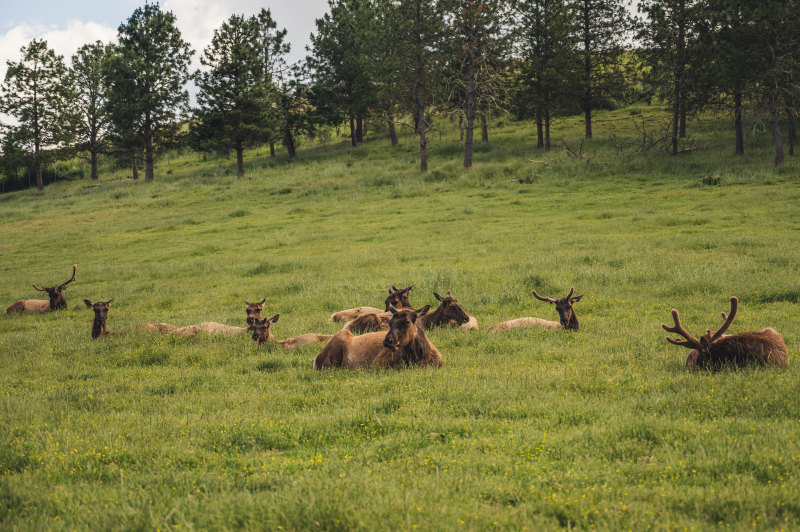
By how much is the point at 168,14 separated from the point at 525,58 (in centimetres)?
4269

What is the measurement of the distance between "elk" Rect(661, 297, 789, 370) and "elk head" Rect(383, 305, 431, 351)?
382 centimetres

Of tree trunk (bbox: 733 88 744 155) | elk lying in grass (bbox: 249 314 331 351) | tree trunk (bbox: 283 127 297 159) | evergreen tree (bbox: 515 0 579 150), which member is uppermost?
evergreen tree (bbox: 515 0 579 150)

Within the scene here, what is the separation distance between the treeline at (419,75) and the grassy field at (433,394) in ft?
49.3

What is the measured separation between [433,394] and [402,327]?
187cm

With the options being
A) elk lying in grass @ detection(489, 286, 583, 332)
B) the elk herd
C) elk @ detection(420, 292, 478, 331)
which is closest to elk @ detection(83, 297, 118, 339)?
the elk herd

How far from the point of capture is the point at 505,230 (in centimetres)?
2520

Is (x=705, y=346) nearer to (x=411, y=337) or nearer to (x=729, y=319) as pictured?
(x=729, y=319)

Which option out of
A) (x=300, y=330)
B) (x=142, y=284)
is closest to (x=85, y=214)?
(x=142, y=284)

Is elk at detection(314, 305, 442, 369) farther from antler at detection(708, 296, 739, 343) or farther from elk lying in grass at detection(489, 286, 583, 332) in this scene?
antler at detection(708, 296, 739, 343)

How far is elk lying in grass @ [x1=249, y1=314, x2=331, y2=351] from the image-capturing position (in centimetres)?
1134

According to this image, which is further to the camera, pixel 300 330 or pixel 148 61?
pixel 148 61

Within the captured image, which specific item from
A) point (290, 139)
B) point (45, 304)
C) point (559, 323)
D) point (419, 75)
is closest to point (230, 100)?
point (290, 139)

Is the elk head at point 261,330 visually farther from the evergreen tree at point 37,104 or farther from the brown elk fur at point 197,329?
the evergreen tree at point 37,104

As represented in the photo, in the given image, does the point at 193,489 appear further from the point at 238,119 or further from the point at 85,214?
the point at 238,119
